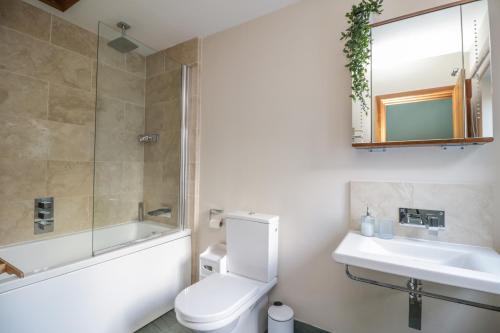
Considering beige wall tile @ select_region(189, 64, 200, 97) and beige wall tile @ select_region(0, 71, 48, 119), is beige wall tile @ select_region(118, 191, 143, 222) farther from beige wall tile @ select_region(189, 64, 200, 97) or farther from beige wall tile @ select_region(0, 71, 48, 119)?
beige wall tile @ select_region(189, 64, 200, 97)

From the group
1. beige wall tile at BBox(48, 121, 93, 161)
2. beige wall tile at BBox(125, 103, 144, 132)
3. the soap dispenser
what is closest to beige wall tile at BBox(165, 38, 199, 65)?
beige wall tile at BBox(125, 103, 144, 132)

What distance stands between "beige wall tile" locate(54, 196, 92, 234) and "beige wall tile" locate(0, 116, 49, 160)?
41 cm

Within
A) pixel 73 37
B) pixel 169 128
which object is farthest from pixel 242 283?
pixel 73 37

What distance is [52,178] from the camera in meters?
1.98

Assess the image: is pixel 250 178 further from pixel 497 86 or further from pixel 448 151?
pixel 497 86

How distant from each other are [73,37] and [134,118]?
32.8 inches

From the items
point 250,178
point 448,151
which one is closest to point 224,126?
point 250,178

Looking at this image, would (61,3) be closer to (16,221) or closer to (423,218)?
(16,221)

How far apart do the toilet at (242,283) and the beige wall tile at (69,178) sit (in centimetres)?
141

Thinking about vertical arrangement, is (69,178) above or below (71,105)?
below

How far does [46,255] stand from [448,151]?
113 inches

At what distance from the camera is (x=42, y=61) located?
1921 millimetres

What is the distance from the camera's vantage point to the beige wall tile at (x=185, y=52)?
7.56 ft

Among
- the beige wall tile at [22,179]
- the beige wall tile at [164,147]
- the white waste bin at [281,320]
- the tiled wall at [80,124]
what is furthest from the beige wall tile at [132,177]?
the white waste bin at [281,320]
